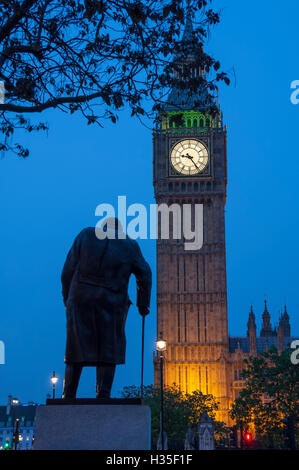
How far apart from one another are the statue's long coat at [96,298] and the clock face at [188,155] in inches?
2858

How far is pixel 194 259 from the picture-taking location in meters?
82.6

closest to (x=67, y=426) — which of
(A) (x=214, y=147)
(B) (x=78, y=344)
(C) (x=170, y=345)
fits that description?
(B) (x=78, y=344)

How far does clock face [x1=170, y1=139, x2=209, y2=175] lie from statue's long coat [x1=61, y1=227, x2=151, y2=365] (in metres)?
72.6

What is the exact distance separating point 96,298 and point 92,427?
209 cm

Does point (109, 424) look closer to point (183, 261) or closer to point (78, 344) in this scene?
point (78, 344)

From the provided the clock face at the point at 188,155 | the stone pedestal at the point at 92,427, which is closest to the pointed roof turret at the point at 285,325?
the clock face at the point at 188,155

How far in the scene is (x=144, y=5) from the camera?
11.6m

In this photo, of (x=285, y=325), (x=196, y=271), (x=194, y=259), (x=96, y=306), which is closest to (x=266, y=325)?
(x=285, y=325)

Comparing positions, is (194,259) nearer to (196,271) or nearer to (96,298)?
(196,271)

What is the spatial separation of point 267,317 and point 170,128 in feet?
155

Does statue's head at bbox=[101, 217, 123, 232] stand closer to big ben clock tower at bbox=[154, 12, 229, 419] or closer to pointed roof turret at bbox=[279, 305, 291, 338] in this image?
big ben clock tower at bbox=[154, 12, 229, 419]

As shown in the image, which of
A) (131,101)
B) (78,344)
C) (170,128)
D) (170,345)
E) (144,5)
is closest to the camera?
(78,344)

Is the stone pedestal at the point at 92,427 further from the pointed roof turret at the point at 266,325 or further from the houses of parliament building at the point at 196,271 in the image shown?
the pointed roof turret at the point at 266,325

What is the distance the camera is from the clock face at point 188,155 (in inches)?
3275
